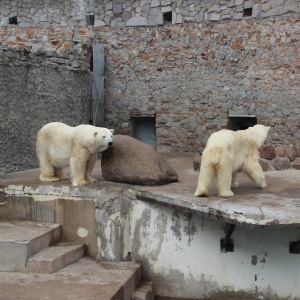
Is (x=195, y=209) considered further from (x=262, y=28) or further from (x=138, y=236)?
(x=262, y=28)

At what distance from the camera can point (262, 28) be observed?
8.91 metres

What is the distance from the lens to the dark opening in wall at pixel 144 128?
34.9ft

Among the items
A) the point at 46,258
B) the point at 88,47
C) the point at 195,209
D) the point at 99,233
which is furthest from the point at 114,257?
the point at 88,47

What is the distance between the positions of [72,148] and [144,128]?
17.2ft

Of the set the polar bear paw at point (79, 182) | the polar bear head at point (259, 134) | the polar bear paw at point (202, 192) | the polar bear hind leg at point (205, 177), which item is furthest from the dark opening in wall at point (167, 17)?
the polar bear paw at point (202, 192)

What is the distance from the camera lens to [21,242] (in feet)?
15.7

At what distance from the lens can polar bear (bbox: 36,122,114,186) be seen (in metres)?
5.50

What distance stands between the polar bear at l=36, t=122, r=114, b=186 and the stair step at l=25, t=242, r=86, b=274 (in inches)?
31.9

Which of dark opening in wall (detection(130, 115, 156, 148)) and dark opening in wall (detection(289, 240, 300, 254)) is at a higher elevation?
dark opening in wall (detection(130, 115, 156, 148))

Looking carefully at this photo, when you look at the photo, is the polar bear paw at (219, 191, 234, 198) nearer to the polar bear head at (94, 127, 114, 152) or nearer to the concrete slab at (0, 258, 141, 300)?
the concrete slab at (0, 258, 141, 300)

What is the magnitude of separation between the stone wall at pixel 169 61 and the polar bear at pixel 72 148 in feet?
5.76

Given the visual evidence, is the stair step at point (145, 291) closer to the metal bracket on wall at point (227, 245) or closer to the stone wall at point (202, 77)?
the metal bracket on wall at point (227, 245)

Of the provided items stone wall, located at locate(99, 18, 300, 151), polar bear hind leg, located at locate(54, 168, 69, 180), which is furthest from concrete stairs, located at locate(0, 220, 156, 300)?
stone wall, located at locate(99, 18, 300, 151)

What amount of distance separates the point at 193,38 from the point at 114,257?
578cm
